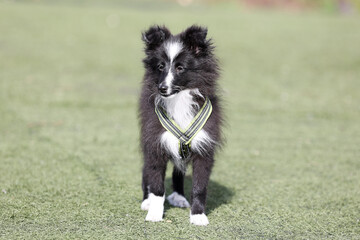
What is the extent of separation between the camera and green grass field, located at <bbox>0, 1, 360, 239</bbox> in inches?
162

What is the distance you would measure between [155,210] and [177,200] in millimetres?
596

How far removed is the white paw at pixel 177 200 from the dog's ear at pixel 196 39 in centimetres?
156

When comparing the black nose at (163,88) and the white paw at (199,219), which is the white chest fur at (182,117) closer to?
the black nose at (163,88)

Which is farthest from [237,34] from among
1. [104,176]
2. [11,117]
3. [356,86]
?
[104,176]

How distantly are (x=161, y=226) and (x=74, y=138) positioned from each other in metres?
3.63

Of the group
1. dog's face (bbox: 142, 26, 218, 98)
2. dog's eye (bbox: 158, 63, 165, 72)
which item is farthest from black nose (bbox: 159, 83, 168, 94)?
dog's eye (bbox: 158, 63, 165, 72)

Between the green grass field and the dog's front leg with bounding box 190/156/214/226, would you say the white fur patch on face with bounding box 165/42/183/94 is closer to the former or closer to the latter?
the dog's front leg with bounding box 190/156/214/226

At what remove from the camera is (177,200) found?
15.0 ft

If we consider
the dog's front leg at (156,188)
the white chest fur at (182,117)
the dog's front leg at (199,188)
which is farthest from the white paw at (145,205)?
the white chest fur at (182,117)

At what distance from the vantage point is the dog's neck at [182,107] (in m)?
3.96

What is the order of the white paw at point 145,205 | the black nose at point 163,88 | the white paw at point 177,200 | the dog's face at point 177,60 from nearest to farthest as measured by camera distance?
the black nose at point 163,88
the dog's face at point 177,60
the white paw at point 145,205
the white paw at point 177,200

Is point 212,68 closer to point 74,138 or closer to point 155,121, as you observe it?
point 155,121

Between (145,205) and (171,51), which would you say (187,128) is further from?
(145,205)

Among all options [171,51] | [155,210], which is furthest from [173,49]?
[155,210]
